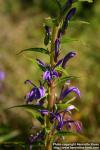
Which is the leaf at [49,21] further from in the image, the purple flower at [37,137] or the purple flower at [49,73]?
the purple flower at [37,137]

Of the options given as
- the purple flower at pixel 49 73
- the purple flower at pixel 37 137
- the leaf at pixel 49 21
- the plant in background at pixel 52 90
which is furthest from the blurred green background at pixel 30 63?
the leaf at pixel 49 21

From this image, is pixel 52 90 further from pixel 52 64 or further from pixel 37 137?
pixel 37 137

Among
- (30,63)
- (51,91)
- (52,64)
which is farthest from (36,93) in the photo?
(30,63)

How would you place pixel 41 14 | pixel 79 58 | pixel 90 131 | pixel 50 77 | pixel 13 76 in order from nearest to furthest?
pixel 50 77 → pixel 90 131 → pixel 13 76 → pixel 79 58 → pixel 41 14

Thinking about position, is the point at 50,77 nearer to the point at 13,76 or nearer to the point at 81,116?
the point at 81,116

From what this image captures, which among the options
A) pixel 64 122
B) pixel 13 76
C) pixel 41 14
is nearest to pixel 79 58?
pixel 13 76

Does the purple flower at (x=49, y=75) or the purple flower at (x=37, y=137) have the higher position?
the purple flower at (x=49, y=75)

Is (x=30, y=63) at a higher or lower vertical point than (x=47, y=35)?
lower

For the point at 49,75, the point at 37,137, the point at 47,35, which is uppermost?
the point at 47,35
